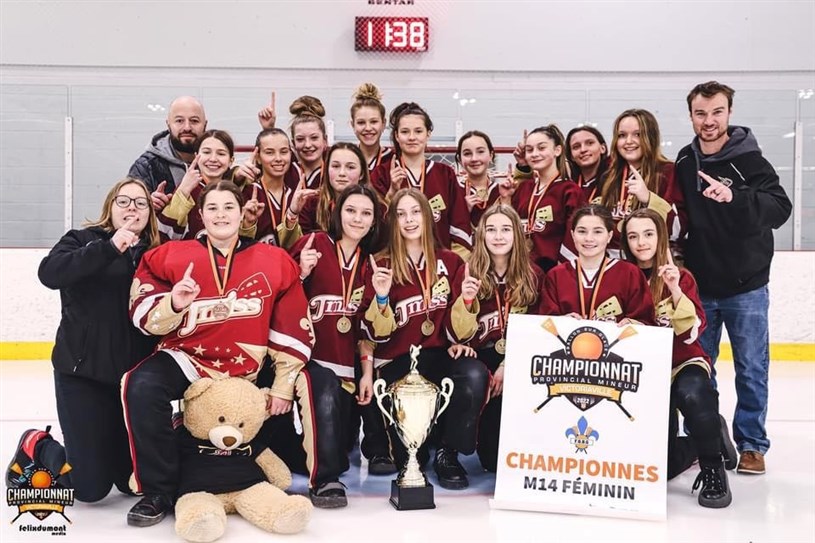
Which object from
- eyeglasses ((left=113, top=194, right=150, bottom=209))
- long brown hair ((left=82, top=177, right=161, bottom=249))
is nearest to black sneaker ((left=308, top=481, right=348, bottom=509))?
long brown hair ((left=82, top=177, right=161, bottom=249))

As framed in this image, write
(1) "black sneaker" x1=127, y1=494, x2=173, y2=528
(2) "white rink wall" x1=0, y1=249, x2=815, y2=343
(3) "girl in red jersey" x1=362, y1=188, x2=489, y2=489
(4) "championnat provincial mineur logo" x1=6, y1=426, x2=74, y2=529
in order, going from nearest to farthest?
1. (1) "black sneaker" x1=127, y1=494, x2=173, y2=528
2. (4) "championnat provincial mineur logo" x1=6, y1=426, x2=74, y2=529
3. (3) "girl in red jersey" x1=362, y1=188, x2=489, y2=489
4. (2) "white rink wall" x1=0, y1=249, x2=815, y2=343

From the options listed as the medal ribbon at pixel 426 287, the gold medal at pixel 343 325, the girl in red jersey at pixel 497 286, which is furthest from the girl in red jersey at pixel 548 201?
the gold medal at pixel 343 325

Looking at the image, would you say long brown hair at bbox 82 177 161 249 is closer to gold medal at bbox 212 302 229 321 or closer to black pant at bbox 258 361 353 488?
gold medal at bbox 212 302 229 321

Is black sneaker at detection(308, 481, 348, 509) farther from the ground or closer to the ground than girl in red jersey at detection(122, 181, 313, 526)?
closer to the ground

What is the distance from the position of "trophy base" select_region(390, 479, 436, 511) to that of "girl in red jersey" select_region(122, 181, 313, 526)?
41 cm

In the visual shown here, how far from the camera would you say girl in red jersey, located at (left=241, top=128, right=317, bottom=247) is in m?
3.24

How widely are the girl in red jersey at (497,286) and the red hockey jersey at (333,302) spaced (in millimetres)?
408

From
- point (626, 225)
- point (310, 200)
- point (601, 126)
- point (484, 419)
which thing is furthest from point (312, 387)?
point (601, 126)

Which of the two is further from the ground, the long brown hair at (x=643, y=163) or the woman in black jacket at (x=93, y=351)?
the long brown hair at (x=643, y=163)

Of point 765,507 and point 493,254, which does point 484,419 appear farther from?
point 765,507

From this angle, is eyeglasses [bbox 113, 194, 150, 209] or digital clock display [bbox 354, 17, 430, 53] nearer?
eyeglasses [bbox 113, 194, 150, 209]

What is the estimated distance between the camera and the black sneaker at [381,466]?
2990 millimetres

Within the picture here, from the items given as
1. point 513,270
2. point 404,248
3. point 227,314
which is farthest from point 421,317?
point 227,314

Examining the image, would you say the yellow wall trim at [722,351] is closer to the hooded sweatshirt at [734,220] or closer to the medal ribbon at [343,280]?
the hooded sweatshirt at [734,220]
